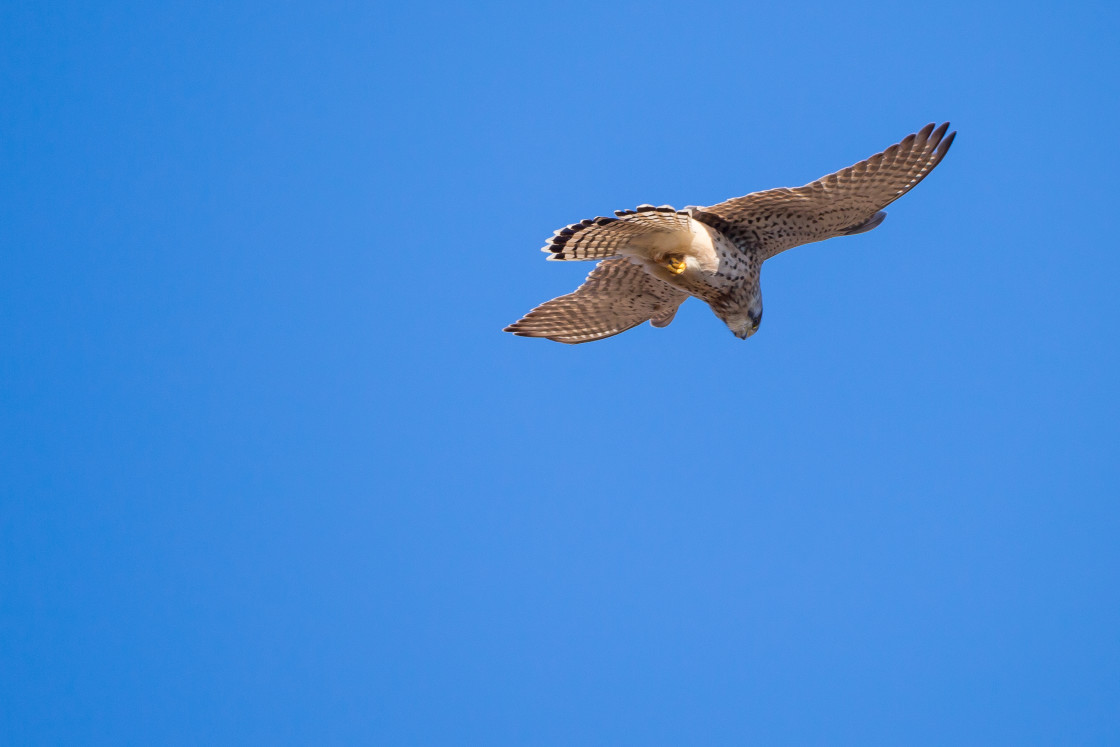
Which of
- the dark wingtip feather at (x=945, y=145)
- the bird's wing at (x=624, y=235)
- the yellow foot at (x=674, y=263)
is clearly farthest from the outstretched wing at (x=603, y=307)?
the dark wingtip feather at (x=945, y=145)

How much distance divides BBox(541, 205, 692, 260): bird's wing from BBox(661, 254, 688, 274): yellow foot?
0.12 metres

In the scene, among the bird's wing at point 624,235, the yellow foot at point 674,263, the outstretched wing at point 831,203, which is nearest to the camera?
the bird's wing at point 624,235

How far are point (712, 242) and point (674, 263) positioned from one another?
37cm

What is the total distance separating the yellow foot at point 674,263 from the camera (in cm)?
895

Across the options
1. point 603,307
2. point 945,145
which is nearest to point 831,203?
point 945,145

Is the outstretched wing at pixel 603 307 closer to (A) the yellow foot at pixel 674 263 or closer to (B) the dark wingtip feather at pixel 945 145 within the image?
(A) the yellow foot at pixel 674 263

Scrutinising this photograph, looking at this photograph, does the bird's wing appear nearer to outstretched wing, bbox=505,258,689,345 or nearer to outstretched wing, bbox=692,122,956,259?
outstretched wing, bbox=692,122,956,259

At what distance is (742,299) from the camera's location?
932 cm

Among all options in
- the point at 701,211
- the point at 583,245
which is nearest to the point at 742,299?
the point at 701,211

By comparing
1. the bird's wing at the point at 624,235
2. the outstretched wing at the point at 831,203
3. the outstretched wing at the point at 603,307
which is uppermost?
the outstretched wing at the point at 603,307

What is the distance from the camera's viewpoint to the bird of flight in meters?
8.28

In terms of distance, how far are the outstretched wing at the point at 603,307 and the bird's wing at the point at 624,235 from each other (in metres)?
1.03

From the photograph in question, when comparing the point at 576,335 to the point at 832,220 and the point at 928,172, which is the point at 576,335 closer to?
the point at 832,220

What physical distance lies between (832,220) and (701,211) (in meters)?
1.15
